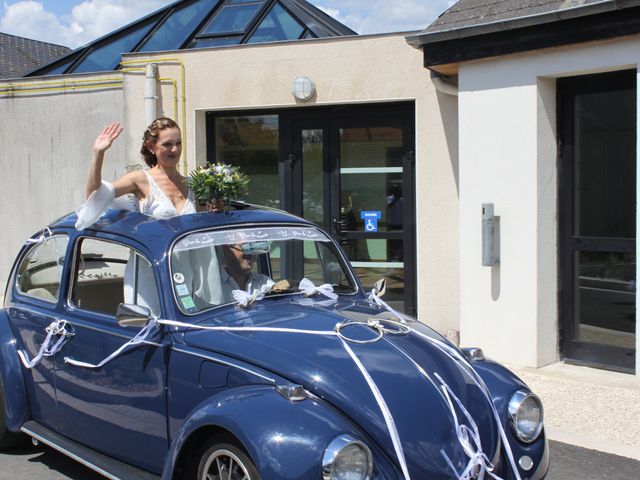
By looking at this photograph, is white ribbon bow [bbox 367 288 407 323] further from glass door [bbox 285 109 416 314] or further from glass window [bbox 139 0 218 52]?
glass window [bbox 139 0 218 52]

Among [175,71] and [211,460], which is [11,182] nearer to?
[175,71]

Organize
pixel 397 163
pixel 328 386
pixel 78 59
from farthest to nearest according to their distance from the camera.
Result: 1. pixel 78 59
2. pixel 397 163
3. pixel 328 386

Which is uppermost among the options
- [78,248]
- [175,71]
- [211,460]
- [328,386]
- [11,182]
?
[175,71]

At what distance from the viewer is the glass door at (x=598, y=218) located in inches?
268

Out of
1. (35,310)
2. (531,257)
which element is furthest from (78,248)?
(531,257)

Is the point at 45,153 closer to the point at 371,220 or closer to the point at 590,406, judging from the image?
the point at 371,220

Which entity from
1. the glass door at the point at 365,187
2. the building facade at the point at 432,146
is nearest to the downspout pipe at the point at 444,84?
the building facade at the point at 432,146

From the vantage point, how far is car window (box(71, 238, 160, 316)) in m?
4.24

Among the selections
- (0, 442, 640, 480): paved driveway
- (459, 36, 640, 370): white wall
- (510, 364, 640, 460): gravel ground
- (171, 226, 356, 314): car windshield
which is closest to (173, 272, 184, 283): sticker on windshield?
(171, 226, 356, 314): car windshield

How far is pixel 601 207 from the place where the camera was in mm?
6996

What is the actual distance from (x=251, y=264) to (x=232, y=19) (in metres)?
6.74

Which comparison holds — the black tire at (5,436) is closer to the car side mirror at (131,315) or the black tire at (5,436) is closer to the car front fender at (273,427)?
the car side mirror at (131,315)

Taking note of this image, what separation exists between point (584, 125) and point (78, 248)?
188 inches

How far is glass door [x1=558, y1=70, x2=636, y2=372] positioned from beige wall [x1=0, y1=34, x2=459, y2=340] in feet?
5.18
